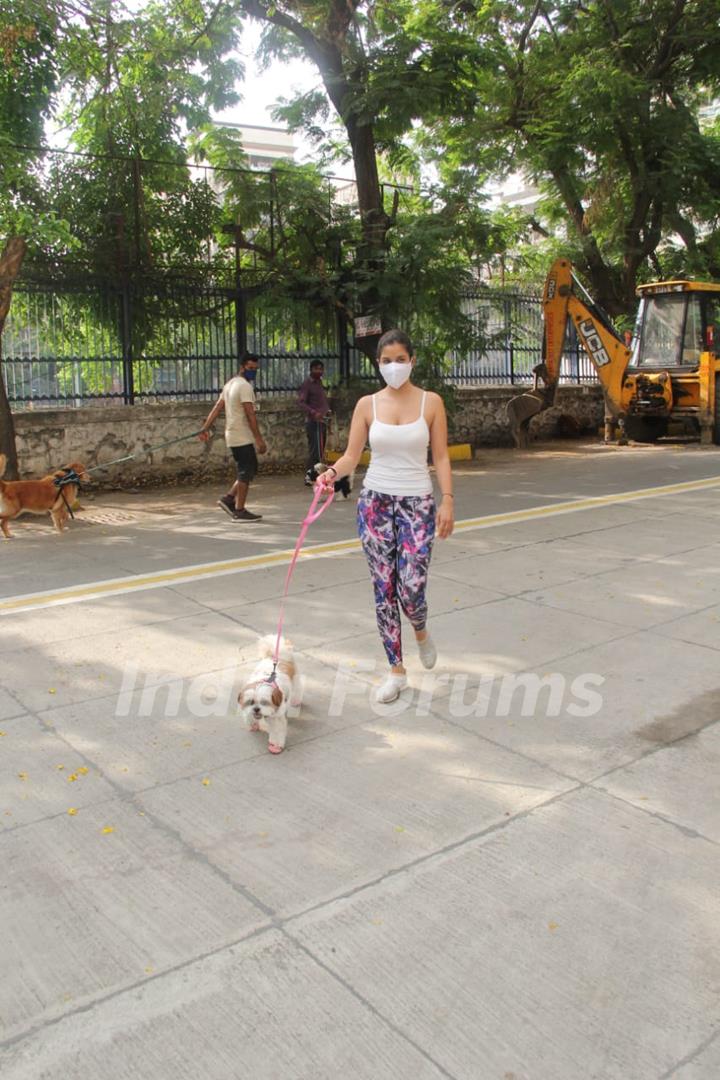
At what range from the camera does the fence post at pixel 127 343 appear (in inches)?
492

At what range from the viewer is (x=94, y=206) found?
12.7 m

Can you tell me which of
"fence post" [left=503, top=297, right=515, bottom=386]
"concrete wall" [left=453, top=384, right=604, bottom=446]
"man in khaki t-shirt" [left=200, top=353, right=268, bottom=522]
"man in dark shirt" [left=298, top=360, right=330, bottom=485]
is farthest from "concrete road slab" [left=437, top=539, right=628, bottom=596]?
"fence post" [left=503, top=297, right=515, bottom=386]

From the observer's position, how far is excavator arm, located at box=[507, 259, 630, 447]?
55.9 ft

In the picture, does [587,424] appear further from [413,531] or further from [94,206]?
[413,531]

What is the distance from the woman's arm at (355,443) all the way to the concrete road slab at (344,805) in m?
1.22

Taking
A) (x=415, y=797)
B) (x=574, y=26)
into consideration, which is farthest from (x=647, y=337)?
(x=415, y=797)

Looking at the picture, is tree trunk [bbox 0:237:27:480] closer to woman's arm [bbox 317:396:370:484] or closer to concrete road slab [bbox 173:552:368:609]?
concrete road slab [bbox 173:552:368:609]

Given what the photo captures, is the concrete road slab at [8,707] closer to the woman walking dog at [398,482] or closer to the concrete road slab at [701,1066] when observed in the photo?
the woman walking dog at [398,482]

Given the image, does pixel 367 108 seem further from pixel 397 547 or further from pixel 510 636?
pixel 397 547

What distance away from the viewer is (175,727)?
14.3 feet

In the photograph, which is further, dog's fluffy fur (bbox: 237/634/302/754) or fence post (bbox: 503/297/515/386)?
fence post (bbox: 503/297/515/386)

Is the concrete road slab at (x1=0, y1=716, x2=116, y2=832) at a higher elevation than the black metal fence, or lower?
lower

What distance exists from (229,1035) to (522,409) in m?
15.4

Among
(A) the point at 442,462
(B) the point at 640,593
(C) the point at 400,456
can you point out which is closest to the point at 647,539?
(B) the point at 640,593
